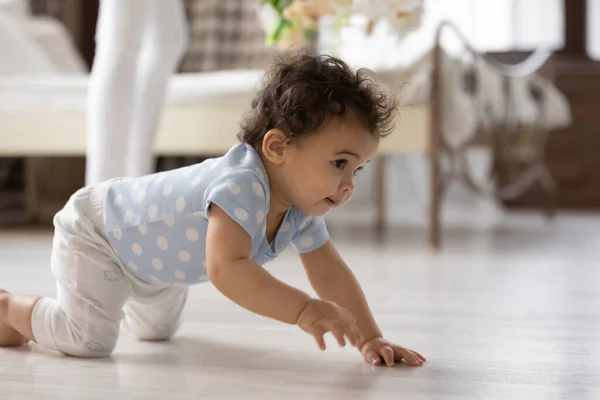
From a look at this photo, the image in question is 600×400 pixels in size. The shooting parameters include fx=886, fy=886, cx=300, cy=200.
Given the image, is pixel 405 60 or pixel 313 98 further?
pixel 405 60

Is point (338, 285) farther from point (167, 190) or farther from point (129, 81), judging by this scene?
point (129, 81)

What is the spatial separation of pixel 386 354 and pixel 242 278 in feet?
0.86

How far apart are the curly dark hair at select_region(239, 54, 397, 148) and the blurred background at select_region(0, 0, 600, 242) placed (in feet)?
8.33

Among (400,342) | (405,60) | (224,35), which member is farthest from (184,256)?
(224,35)

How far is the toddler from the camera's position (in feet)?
3.69

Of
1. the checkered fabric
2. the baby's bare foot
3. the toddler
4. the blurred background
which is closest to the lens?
the toddler

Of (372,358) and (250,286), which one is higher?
(250,286)

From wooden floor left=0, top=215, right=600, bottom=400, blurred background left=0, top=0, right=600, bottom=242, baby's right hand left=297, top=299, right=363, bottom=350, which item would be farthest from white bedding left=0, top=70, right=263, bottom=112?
baby's right hand left=297, top=299, right=363, bottom=350

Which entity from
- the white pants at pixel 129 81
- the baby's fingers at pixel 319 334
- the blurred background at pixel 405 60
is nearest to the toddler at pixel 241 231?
the baby's fingers at pixel 319 334

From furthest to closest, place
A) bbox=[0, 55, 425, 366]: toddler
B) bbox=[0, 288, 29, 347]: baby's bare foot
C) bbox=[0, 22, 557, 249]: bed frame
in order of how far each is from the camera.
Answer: bbox=[0, 22, 557, 249]: bed frame < bbox=[0, 288, 29, 347]: baby's bare foot < bbox=[0, 55, 425, 366]: toddler

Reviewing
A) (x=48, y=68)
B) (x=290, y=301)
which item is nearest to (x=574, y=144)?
(x=48, y=68)

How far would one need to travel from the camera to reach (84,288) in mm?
1293

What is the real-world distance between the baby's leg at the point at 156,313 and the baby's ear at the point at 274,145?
343mm

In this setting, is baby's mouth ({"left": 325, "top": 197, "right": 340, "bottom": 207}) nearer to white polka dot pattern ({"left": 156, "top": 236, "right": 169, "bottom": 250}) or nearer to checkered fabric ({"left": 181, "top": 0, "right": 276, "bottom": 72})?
white polka dot pattern ({"left": 156, "top": 236, "right": 169, "bottom": 250})
